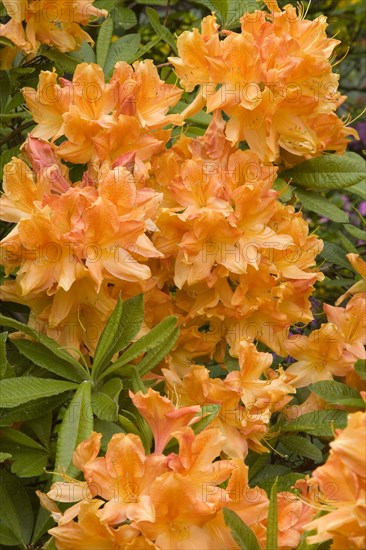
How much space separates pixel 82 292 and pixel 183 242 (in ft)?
0.58

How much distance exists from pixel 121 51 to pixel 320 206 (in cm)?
53

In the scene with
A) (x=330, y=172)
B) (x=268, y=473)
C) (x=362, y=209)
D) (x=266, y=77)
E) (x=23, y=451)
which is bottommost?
(x=362, y=209)

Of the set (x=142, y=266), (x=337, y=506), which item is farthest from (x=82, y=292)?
(x=337, y=506)

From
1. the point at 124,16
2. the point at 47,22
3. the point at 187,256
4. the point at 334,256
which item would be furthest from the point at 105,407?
the point at 124,16

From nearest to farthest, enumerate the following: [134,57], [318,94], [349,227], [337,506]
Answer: [337,506], [318,94], [134,57], [349,227]

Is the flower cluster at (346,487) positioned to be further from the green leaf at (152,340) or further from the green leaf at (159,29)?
the green leaf at (159,29)

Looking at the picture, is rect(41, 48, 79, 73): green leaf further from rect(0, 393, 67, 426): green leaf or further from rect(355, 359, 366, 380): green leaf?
rect(355, 359, 366, 380): green leaf

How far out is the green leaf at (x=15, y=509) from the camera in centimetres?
135

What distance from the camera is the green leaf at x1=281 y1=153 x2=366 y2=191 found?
5.41 ft

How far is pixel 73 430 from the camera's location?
1.24 metres

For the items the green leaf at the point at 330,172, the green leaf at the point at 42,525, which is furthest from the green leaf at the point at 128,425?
the green leaf at the point at 330,172

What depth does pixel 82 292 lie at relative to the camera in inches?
52.9

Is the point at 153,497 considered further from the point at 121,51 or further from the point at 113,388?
the point at 121,51

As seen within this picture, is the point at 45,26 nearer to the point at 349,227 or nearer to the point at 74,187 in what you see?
the point at 74,187
